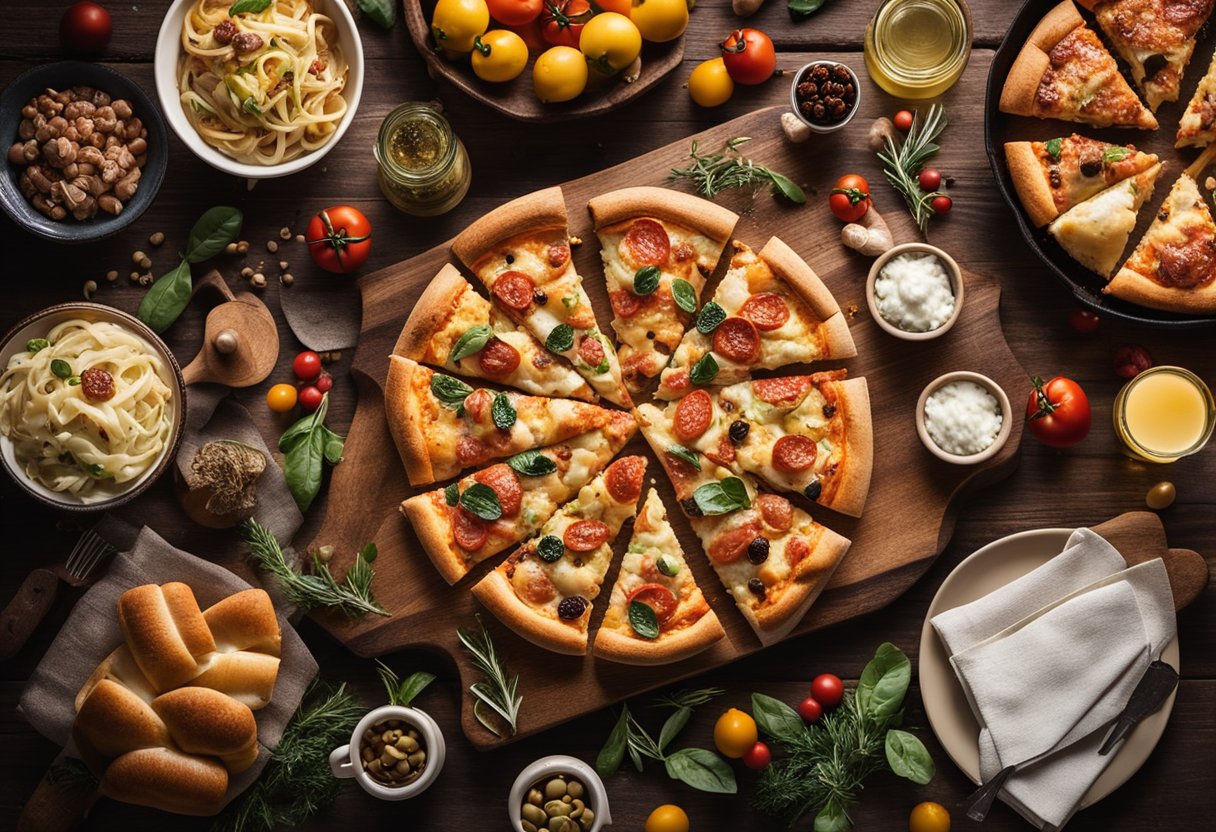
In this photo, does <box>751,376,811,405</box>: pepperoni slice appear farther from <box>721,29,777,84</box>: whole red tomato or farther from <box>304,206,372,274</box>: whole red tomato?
<box>304,206,372,274</box>: whole red tomato

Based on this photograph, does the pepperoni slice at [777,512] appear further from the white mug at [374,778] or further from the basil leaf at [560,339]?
the white mug at [374,778]

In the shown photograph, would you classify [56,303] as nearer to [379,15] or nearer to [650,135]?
[379,15]

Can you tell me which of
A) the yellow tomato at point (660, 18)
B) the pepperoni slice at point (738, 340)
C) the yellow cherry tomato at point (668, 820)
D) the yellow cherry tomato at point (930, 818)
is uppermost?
the yellow tomato at point (660, 18)

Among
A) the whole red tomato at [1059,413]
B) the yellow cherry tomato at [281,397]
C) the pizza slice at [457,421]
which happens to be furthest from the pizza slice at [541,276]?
the whole red tomato at [1059,413]

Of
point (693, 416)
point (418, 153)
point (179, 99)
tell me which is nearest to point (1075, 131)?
point (693, 416)

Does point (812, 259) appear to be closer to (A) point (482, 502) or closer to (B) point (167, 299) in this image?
(A) point (482, 502)

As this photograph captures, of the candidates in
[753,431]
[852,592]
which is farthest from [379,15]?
[852,592]

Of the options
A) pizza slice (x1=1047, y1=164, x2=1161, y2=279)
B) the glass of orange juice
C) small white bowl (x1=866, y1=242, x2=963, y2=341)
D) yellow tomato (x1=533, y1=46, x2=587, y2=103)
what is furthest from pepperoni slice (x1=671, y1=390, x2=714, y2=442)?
the glass of orange juice
